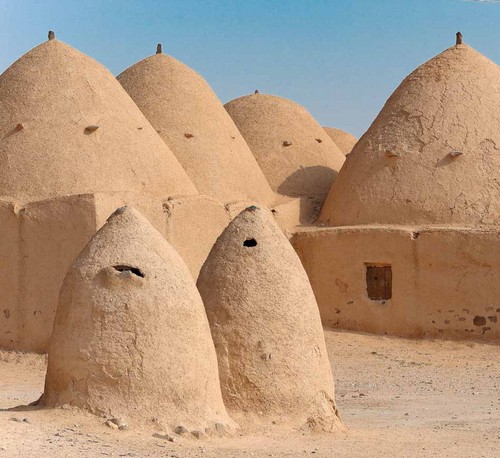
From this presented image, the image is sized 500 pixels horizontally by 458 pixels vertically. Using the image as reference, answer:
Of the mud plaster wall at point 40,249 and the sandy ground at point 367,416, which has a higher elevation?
the mud plaster wall at point 40,249

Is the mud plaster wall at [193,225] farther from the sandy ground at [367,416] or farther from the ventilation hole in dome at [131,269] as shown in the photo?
the ventilation hole in dome at [131,269]

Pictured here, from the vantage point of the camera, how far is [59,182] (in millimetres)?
14383

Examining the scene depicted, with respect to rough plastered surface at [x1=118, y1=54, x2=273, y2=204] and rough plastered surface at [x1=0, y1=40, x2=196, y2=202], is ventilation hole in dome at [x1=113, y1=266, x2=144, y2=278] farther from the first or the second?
rough plastered surface at [x1=118, y1=54, x2=273, y2=204]

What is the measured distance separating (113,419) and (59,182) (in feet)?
22.7

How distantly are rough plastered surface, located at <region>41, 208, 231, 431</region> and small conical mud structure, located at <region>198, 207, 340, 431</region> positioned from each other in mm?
615

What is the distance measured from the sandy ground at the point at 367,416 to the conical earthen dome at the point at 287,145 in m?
4.56

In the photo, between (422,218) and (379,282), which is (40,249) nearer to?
(379,282)

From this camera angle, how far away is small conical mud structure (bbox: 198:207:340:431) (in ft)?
29.8

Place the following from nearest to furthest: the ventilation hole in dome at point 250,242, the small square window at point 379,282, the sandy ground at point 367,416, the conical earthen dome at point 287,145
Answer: the sandy ground at point 367,416 → the ventilation hole in dome at point 250,242 → the small square window at point 379,282 → the conical earthen dome at point 287,145

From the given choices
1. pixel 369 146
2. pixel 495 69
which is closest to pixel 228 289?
pixel 369 146

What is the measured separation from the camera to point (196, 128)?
61.0ft

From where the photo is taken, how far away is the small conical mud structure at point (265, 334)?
9.09 meters

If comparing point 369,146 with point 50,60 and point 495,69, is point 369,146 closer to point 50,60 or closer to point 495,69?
point 495,69

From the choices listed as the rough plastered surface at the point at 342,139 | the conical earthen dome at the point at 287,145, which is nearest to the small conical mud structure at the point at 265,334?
the conical earthen dome at the point at 287,145
